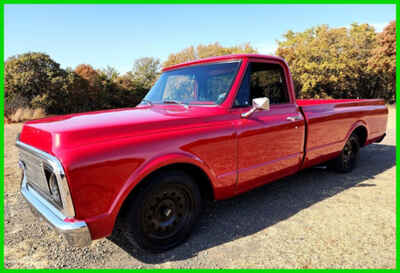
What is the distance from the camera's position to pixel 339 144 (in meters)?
4.64

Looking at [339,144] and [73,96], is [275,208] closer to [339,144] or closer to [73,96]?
[339,144]

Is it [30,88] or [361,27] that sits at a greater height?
[361,27]

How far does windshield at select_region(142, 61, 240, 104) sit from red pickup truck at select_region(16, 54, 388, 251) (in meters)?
0.01

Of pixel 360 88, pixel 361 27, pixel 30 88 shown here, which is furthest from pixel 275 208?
pixel 361 27

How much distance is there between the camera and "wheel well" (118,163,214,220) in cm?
248

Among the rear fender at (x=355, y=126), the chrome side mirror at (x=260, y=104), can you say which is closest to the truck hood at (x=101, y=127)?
the chrome side mirror at (x=260, y=104)

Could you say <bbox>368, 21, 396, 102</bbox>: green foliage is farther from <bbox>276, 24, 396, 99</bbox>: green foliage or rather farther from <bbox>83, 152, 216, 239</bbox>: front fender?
<bbox>83, 152, 216, 239</bbox>: front fender

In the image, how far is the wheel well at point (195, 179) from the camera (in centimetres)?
248

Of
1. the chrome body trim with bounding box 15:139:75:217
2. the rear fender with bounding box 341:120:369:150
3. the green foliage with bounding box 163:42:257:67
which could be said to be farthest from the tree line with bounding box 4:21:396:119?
the rear fender with bounding box 341:120:369:150

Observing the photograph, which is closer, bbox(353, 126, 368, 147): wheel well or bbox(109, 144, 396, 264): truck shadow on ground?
bbox(109, 144, 396, 264): truck shadow on ground

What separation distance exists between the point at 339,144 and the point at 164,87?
10.3ft

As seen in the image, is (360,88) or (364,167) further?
(360,88)

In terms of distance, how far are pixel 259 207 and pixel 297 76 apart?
21540 mm

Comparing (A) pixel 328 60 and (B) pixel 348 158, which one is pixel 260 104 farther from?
(A) pixel 328 60
